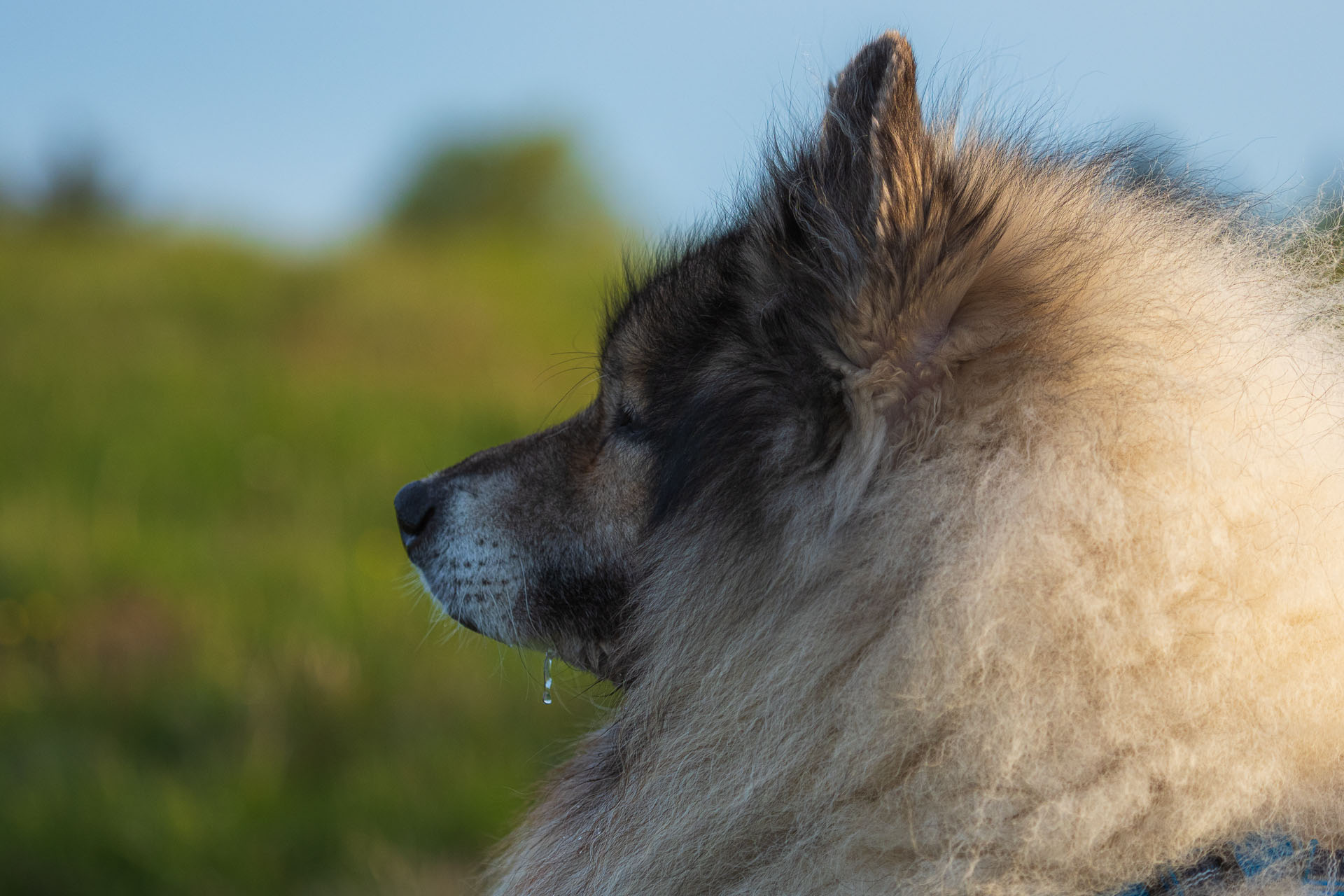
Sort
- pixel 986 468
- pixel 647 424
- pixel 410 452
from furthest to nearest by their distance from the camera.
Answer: pixel 410 452 < pixel 647 424 < pixel 986 468

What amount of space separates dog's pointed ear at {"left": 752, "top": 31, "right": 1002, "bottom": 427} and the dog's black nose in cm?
103

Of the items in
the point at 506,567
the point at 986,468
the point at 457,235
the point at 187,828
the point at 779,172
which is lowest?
the point at 187,828

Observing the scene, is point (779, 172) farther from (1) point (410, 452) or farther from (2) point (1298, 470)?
(1) point (410, 452)

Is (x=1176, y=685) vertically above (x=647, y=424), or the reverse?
(x=647, y=424)

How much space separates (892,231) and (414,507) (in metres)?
1.26

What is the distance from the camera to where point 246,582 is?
21.7 ft

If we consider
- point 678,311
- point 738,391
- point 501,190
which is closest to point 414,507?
point 678,311

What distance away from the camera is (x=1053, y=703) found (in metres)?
1.46

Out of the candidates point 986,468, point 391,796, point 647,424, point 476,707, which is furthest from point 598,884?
point 476,707

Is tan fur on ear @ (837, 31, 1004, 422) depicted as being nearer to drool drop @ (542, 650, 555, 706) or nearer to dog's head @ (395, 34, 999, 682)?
dog's head @ (395, 34, 999, 682)

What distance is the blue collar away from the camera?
1.39m

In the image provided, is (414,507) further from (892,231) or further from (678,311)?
(892,231)

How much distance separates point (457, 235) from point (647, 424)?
16.2 metres

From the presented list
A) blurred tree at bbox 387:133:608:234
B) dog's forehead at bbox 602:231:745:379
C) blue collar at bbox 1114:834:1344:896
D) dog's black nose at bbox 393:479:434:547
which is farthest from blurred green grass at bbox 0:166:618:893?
blurred tree at bbox 387:133:608:234
